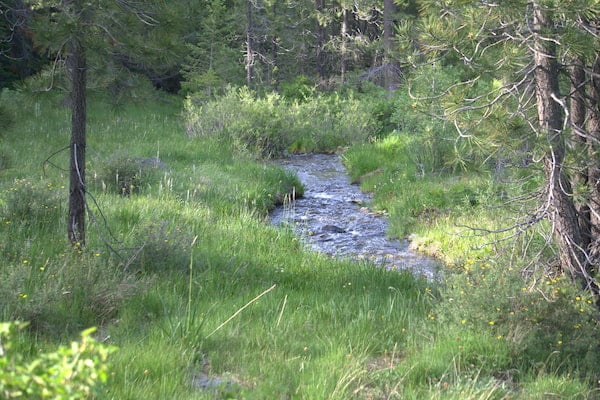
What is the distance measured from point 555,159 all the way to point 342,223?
6076 millimetres

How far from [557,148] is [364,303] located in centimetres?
206

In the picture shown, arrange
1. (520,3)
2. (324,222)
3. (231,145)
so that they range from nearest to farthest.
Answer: (520,3) → (324,222) → (231,145)

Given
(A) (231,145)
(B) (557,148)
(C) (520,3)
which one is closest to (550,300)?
(B) (557,148)

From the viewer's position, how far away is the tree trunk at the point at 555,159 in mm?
5363

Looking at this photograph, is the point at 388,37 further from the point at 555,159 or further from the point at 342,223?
the point at 555,159

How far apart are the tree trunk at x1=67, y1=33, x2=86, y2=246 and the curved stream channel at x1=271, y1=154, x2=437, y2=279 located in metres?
3.28

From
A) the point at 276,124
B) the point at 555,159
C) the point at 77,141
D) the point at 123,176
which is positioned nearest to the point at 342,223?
the point at 123,176

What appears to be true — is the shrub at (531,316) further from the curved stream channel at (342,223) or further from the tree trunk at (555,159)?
the curved stream channel at (342,223)

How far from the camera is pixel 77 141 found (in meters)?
6.22

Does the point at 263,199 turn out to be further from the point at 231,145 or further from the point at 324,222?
the point at 231,145

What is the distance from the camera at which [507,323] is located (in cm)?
507

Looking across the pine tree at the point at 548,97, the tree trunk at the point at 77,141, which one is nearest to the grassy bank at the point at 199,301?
the tree trunk at the point at 77,141

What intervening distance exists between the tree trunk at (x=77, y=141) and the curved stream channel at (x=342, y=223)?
129 inches

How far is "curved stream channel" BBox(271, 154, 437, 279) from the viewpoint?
9.14 meters
